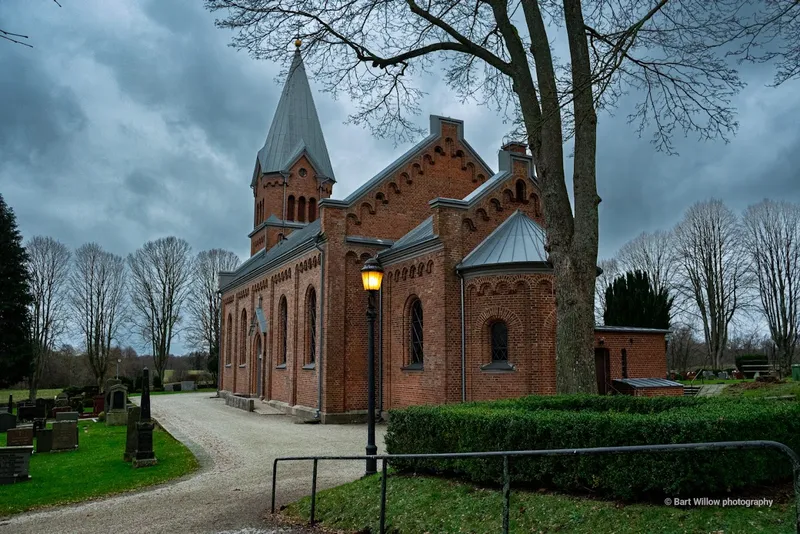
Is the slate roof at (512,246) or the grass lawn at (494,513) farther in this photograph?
the slate roof at (512,246)

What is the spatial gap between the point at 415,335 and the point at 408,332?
0.25 meters

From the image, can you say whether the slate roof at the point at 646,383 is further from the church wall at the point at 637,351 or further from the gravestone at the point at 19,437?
the gravestone at the point at 19,437

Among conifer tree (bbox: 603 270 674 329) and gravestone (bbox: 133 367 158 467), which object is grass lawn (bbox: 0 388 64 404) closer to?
gravestone (bbox: 133 367 158 467)

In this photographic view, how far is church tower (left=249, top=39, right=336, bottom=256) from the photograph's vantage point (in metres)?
35.3

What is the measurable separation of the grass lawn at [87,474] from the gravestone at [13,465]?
0.25 metres

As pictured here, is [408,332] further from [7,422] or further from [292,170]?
[292,170]

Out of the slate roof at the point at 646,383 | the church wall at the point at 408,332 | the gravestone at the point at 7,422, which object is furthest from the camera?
the gravestone at the point at 7,422

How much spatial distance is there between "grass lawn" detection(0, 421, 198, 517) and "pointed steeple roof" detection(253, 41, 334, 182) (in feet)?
68.7

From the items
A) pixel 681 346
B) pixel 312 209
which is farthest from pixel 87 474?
pixel 681 346

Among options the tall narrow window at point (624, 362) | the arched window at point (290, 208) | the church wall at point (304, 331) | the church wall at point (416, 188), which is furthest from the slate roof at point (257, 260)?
the tall narrow window at point (624, 362)

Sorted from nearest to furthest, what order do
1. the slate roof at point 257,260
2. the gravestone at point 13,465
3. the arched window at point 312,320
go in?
the gravestone at point 13,465
the arched window at point 312,320
the slate roof at point 257,260

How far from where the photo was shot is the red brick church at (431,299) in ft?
56.5

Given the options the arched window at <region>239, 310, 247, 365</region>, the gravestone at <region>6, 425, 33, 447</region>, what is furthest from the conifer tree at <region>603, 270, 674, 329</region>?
the gravestone at <region>6, 425, 33, 447</region>

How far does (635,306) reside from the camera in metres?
31.4
